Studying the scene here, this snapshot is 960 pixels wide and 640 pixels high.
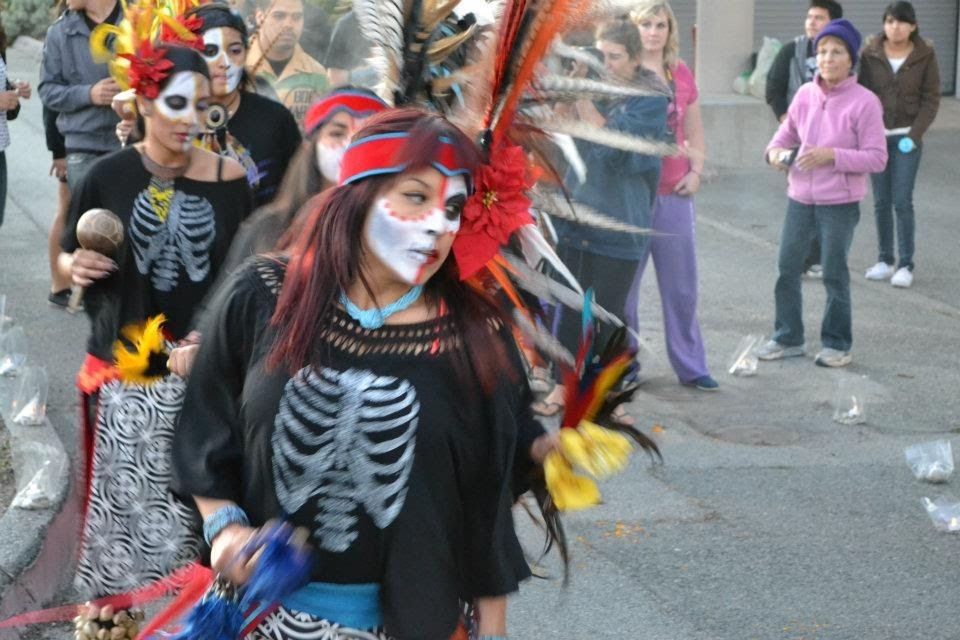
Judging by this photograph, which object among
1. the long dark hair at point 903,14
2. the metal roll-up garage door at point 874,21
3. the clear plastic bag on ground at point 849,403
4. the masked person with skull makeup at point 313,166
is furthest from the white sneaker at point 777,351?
the metal roll-up garage door at point 874,21

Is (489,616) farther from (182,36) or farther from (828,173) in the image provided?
(828,173)

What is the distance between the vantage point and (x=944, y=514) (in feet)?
19.6

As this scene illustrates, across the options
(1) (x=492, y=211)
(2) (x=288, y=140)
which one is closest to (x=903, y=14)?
(2) (x=288, y=140)

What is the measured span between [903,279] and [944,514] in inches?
182

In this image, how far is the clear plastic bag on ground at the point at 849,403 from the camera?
289 inches

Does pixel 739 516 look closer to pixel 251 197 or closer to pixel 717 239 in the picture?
pixel 251 197

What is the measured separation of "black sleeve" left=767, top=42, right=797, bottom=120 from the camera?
10.7 m

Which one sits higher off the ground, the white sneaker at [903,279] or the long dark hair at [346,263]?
the long dark hair at [346,263]

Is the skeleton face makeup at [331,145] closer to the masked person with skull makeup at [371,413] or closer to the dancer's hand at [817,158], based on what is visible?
the masked person with skull makeup at [371,413]

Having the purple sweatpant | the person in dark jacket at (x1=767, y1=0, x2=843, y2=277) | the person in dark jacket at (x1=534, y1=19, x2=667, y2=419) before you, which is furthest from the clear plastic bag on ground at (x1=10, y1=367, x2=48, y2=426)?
the person in dark jacket at (x1=767, y1=0, x2=843, y2=277)

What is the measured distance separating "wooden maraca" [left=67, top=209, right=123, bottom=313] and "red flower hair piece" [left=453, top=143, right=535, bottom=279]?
64.4 inches

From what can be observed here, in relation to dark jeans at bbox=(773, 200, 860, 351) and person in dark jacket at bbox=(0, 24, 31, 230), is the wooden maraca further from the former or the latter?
dark jeans at bbox=(773, 200, 860, 351)

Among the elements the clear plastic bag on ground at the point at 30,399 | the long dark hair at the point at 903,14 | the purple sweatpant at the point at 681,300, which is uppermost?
the long dark hair at the point at 903,14

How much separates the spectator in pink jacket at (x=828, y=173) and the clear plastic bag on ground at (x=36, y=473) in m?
4.09
